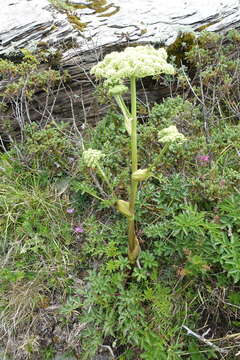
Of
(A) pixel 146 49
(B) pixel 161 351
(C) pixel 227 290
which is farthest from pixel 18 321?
(A) pixel 146 49

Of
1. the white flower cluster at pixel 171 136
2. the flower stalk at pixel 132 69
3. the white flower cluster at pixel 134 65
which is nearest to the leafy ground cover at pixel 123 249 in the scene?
the white flower cluster at pixel 171 136

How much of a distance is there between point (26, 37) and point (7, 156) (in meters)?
1.57

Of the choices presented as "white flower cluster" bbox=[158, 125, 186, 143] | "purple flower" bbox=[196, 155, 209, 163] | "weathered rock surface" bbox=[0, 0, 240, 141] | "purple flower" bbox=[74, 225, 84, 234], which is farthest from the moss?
"purple flower" bbox=[74, 225, 84, 234]

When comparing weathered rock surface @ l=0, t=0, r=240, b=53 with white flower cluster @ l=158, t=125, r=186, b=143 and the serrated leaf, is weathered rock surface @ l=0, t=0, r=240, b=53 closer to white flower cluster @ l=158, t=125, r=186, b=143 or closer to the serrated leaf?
white flower cluster @ l=158, t=125, r=186, b=143

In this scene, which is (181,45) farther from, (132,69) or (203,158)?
(132,69)

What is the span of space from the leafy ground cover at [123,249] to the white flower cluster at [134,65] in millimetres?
527

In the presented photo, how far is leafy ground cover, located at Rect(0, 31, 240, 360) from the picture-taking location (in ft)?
7.61

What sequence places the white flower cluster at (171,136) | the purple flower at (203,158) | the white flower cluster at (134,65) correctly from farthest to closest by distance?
the purple flower at (203,158)
the white flower cluster at (171,136)
the white flower cluster at (134,65)

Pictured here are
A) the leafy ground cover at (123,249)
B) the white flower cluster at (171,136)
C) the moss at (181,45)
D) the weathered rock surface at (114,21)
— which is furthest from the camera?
the weathered rock surface at (114,21)

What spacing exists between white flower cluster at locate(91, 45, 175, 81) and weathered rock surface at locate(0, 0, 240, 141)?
196 centimetres

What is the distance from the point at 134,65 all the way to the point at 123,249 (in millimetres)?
1491

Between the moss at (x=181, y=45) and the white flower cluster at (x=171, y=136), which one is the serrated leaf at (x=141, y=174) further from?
the moss at (x=181, y=45)

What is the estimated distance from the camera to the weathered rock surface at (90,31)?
4027 millimetres

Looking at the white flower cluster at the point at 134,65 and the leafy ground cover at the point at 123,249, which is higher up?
the white flower cluster at the point at 134,65
